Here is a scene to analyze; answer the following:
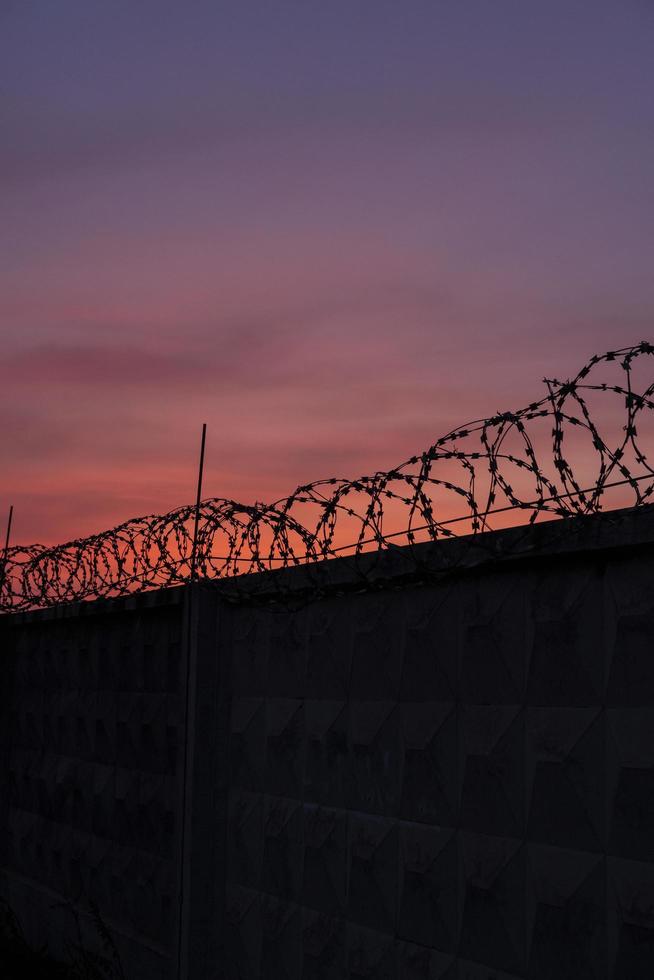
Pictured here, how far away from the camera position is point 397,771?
6910 millimetres

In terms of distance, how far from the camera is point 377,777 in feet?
23.3

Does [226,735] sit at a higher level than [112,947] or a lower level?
higher

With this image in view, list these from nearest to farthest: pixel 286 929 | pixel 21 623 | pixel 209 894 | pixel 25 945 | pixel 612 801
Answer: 1. pixel 612 801
2. pixel 286 929
3. pixel 209 894
4. pixel 25 945
5. pixel 21 623

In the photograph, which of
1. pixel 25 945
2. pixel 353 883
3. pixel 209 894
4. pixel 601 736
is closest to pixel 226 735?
pixel 209 894

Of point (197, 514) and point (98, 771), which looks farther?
point (98, 771)

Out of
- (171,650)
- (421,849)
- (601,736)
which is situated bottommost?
(421,849)

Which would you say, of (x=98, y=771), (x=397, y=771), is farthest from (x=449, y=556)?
(x=98, y=771)

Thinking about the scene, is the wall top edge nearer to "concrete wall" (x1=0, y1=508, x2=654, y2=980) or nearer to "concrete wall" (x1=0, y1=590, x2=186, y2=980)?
"concrete wall" (x1=0, y1=508, x2=654, y2=980)

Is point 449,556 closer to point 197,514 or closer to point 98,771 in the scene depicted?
point 197,514

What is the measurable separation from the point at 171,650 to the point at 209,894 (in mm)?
2062

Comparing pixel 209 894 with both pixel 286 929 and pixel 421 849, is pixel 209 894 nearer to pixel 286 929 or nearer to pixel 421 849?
pixel 286 929

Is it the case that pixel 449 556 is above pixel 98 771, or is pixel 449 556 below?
above

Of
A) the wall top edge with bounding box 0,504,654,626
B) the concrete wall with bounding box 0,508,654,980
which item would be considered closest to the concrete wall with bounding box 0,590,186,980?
the concrete wall with bounding box 0,508,654,980

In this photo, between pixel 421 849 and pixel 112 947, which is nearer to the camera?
pixel 421 849
